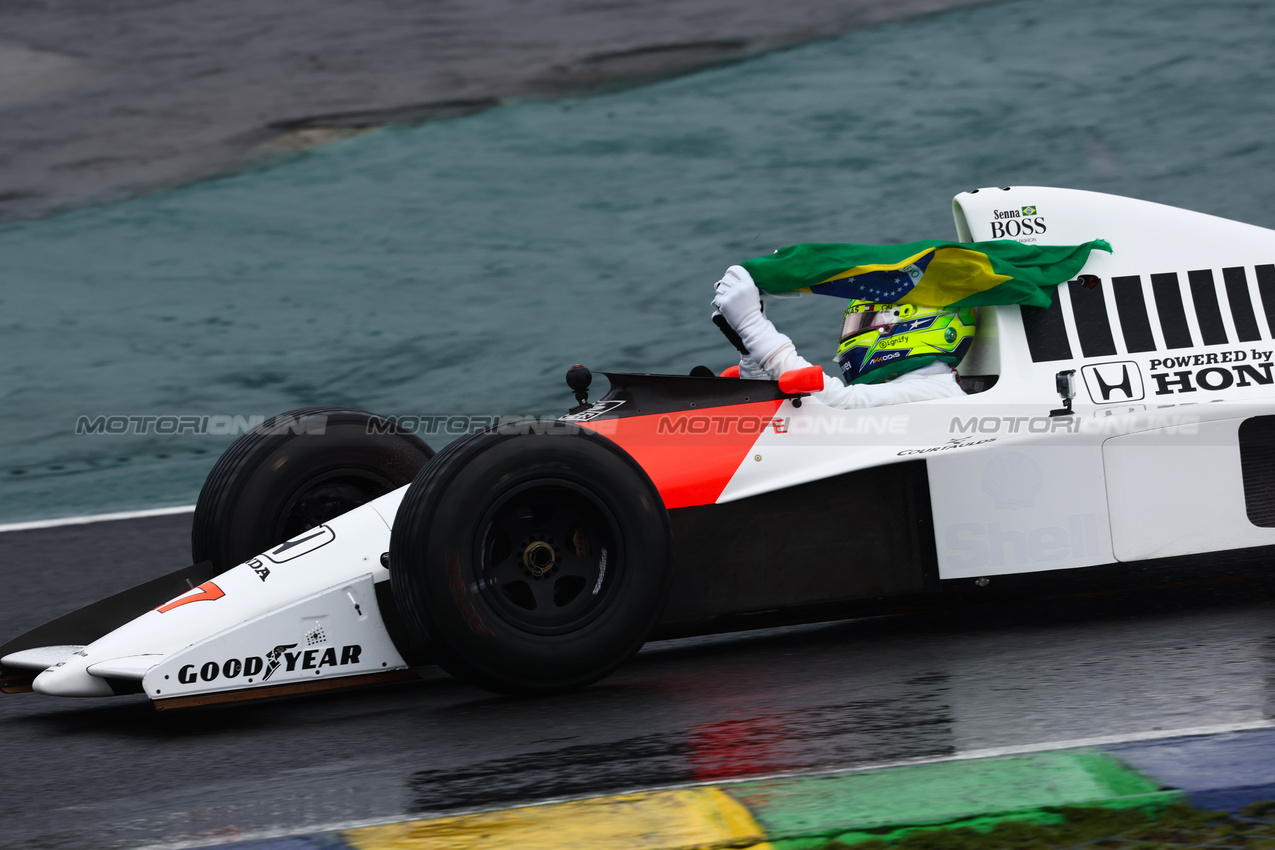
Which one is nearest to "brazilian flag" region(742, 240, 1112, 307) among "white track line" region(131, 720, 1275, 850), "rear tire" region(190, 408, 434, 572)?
"rear tire" region(190, 408, 434, 572)

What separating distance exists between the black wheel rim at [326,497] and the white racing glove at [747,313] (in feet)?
4.47

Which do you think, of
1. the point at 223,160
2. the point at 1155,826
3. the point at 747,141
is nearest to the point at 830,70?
the point at 747,141

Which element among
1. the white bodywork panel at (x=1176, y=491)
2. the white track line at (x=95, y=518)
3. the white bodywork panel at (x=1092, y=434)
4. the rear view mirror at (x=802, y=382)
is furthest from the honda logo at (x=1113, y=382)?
the white track line at (x=95, y=518)

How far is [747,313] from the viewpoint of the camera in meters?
4.89

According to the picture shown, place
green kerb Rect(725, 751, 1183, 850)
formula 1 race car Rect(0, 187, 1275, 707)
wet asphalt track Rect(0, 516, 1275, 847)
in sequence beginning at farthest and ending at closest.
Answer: formula 1 race car Rect(0, 187, 1275, 707)
wet asphalt track Rect(0, 516, 1275, 847)
green kerb Rect(725, 751, 1183, 850)

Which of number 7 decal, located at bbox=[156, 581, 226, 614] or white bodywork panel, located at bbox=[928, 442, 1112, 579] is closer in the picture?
number 7 decal, located at bbox=[156, 581, 226, 614]

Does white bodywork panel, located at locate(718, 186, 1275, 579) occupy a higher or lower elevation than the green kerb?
higher

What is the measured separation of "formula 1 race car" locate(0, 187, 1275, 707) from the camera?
160 inches

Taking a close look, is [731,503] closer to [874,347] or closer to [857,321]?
[874,347]

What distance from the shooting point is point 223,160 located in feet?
45.0

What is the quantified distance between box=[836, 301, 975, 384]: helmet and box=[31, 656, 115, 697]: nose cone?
2.61 metres

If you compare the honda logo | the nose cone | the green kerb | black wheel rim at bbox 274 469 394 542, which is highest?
the honda logo

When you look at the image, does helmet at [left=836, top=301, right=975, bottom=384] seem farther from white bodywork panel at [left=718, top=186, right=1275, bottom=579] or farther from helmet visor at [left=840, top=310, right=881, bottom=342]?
white bodywork panel at [left=718, top=186, right=1275, bottom=579]

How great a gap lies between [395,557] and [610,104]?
10.7m
